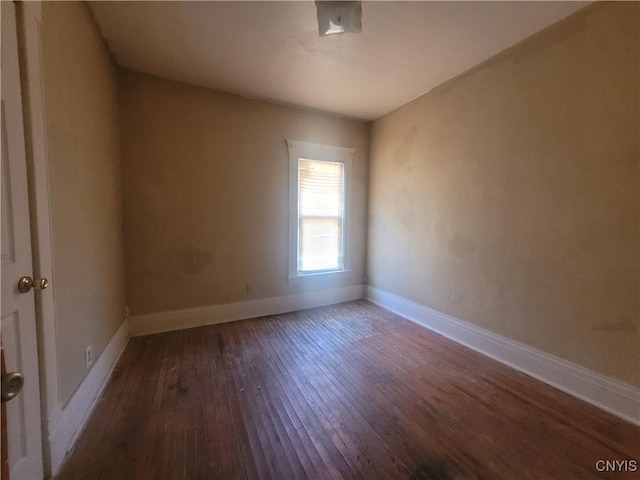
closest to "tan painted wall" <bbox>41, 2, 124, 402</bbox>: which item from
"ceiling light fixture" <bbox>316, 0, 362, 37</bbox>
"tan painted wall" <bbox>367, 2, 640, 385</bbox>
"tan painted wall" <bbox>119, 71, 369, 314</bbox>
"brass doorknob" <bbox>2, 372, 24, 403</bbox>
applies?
"tan painted wall" <bbox>119, 71, 369, 314</bbox>

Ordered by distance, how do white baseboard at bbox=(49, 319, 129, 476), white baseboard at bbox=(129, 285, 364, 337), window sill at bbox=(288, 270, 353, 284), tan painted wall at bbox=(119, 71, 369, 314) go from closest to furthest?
white baseboard at bbox=(49, 319, 129, 476)
tan painted wall at bbox=(119, 71, 369, 314)
white baseboard at bbox=(129, 285, 364, 337)
window sill at bbox=(288, 270, 353, 284)

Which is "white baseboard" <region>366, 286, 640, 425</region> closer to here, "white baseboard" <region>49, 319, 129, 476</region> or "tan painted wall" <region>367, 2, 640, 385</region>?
"tan painted wall" <region>367, 2, 640, 385</region>

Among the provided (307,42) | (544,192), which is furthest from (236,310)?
(544,192)

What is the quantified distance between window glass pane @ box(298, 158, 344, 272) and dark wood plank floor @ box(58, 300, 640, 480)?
142 centimetres

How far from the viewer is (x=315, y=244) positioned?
3688 mm

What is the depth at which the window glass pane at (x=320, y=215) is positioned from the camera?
3545 millimetres

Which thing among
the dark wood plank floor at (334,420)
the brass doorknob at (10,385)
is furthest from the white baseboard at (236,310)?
the brass doorknob at (10,385)

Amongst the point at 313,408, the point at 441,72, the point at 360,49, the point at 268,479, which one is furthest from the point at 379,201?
the point at 268,479

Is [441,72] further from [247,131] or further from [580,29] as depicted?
[247,131]

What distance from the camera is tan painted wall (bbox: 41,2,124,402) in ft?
4.49

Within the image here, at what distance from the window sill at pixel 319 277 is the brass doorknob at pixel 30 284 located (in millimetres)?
2486

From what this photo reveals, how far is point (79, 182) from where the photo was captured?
1646 mm

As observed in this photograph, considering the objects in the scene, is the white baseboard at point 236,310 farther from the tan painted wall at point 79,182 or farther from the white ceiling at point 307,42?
the white ceiling at point 307,42

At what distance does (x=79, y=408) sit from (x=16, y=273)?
1009 mm
